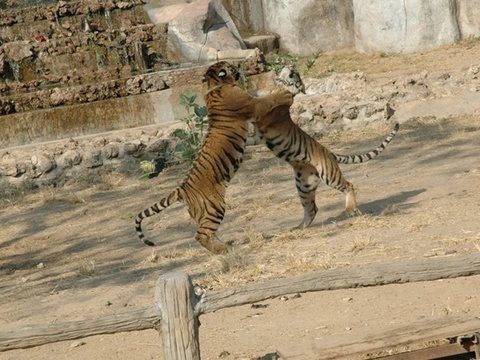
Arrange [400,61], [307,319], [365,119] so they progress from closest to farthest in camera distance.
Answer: [307,319] → [365,119] → [400,61]

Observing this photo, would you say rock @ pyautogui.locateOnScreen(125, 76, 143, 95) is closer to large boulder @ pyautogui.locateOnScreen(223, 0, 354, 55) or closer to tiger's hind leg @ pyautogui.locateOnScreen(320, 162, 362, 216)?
large boulder @ pyautogui.locateOnScreen(223, 0, 354, 55)

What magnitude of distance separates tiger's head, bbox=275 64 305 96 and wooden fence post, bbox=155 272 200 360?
418 inches

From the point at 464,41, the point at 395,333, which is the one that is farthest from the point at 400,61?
the point at 395,333

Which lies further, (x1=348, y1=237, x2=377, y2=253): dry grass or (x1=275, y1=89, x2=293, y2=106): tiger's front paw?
(x1=275, y1=89, x2=293, y2=106): tiger's front paw

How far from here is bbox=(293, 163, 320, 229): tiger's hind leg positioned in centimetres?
922

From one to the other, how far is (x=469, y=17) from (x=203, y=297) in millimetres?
14273

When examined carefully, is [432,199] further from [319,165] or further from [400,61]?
[400,61]

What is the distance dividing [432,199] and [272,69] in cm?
674

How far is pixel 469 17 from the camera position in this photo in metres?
18.6

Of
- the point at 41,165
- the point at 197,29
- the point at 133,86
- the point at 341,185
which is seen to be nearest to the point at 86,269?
the point at 341,185

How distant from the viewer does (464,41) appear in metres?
18.5

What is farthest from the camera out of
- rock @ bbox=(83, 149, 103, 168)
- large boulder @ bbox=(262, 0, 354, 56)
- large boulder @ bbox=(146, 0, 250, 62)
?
large boulder @ bbox=(262, 0, 354, 56)

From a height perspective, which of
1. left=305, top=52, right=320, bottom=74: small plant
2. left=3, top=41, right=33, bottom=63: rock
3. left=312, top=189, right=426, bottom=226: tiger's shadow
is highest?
left=3, top=41, right=33, bottom=63: rock

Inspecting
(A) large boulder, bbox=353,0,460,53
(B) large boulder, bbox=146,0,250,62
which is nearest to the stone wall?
(A) large boulder, bbox=353,0,460,53
